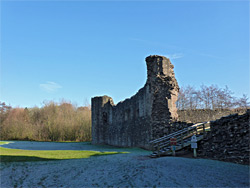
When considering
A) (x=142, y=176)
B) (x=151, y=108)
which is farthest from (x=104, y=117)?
(x=142, y=176)

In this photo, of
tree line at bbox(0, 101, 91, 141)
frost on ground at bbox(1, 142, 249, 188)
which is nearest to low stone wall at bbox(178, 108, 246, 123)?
tree line at bbox(0, 101, 91, 141)

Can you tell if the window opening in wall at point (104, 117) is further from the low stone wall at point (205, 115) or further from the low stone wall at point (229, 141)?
the low stone wall at point (229, 141)

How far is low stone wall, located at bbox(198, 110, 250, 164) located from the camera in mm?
7918

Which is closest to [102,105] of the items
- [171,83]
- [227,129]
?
[171,83]

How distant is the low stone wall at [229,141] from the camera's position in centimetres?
792

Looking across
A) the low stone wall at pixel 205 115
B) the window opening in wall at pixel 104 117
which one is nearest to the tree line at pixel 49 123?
the window opening in wall at pixel 104 117

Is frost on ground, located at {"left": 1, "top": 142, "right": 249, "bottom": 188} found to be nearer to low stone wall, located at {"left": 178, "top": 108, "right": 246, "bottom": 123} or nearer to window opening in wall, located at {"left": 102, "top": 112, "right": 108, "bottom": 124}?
window opening in wall, located at {"left": 102, "top": 112, "right": 108, "bottom": 124}

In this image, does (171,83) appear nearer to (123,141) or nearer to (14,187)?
(123,141)

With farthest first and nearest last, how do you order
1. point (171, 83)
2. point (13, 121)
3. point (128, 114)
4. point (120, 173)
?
point (13, 121)
point (128, 114)
point (171, 83)
point (120, 173)

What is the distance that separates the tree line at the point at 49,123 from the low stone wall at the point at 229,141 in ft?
90.6

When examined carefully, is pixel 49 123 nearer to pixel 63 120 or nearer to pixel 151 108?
pixel 63 120

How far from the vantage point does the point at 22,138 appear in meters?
37.7

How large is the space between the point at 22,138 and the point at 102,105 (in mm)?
19418

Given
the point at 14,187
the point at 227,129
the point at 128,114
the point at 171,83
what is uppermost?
the point at 171,83
